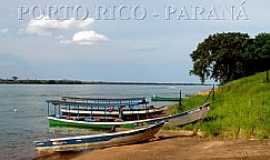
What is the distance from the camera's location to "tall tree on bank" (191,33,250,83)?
64438mm

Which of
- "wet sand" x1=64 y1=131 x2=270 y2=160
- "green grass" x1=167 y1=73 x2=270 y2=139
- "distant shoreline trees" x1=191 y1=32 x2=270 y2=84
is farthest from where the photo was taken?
"distant shoreline trees" x1=191 y1=32 x2=270 y2=84

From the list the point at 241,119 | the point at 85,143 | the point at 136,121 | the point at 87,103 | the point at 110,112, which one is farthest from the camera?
the point at 87,103

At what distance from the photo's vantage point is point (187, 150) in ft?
66.0

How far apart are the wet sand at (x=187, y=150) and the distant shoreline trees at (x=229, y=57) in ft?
134

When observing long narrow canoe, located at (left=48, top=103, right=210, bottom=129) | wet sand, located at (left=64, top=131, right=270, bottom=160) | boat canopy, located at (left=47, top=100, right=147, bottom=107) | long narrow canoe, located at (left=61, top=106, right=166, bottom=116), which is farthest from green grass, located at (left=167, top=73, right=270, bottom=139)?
boat canopy, located at (left=47, top=100, right=147, bottom=107)

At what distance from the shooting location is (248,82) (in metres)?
37.1

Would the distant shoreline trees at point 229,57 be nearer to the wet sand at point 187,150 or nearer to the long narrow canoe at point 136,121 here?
the long narrow canoe at point 136,121

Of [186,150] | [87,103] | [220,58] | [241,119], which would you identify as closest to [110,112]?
[87,103]

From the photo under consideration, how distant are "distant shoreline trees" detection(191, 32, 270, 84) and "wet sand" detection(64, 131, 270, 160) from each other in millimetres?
40978

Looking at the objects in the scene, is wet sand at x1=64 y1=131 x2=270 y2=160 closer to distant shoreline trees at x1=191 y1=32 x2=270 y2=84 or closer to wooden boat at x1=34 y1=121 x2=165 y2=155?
wooden boat at x1=34 y1=121 x2=165 y2=155

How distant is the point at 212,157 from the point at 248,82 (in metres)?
20.2

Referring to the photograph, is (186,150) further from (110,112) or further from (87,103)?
(87,103)

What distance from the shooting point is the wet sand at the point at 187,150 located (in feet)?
57.9

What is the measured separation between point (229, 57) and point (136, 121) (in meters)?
34.6
